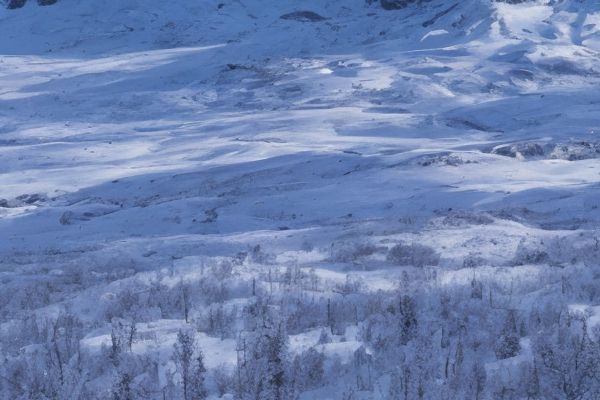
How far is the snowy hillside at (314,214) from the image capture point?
4.11 meters

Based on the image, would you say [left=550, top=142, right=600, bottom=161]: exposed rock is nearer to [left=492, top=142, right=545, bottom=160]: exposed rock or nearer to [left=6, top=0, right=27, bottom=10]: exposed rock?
[left=492, top=142, right=545, bottom=160]: exposed rock

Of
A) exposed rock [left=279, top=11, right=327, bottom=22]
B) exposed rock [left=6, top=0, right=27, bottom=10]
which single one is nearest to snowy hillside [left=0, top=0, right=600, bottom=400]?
exposed rock [left=279, top=11, right=327, bottom=22]

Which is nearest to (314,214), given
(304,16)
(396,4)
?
(304,16)

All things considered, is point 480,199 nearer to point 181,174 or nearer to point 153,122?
point 181,174

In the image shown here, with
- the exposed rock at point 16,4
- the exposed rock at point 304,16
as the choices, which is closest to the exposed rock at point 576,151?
the exposed rock at point 304,16

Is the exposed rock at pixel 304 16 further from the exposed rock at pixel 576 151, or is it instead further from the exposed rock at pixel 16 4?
the exposed rock at pixel 576 151

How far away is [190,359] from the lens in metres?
4.05

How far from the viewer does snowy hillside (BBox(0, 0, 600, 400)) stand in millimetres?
4113

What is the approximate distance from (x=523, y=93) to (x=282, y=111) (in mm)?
8077

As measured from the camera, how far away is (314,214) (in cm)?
1152

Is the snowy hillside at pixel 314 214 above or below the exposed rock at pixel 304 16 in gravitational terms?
below

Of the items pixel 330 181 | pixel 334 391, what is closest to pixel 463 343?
pixel 334 391

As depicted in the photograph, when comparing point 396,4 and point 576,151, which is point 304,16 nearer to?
point 396,4

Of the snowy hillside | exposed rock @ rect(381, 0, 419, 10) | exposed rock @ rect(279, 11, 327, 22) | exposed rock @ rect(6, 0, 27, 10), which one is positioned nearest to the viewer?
the snowy hillside
